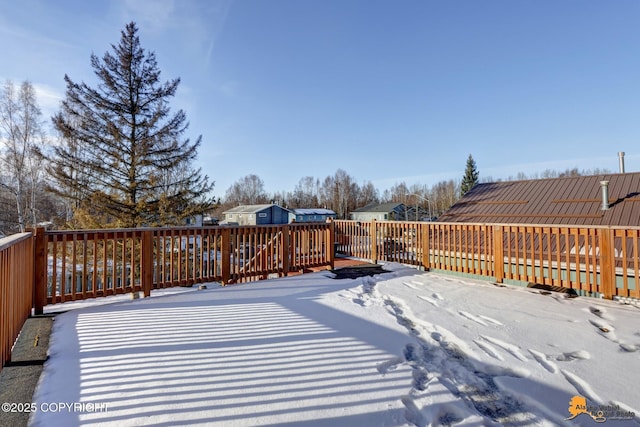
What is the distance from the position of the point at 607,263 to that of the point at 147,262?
251 inches

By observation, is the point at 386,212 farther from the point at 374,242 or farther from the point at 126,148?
the point at 126,148

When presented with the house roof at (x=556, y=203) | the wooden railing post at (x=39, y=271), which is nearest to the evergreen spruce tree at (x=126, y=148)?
the wooden railing post at (x=39, y=271)

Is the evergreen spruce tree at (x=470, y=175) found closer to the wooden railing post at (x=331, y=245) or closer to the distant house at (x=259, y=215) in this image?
the distant house at (x=259, y=215)

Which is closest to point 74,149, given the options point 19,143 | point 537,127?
point 19,143

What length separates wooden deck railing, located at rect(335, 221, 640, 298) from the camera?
3.80m

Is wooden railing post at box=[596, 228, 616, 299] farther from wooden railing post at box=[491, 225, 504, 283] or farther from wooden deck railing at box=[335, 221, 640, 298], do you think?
wooden railing post at box=[491, 225, 504, 283]

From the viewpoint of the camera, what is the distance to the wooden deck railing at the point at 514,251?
380cm

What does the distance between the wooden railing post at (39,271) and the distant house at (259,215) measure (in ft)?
104

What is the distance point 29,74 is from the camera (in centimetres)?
1197

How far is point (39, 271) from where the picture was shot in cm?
341

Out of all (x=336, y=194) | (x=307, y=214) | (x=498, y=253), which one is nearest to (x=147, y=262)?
(x=498, y=253)

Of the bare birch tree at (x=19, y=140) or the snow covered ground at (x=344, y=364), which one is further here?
the bare birch tree at (x=19, y=140)

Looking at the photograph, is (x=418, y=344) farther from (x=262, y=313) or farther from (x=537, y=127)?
(x=537, y=127)

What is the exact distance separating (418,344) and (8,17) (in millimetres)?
13260
